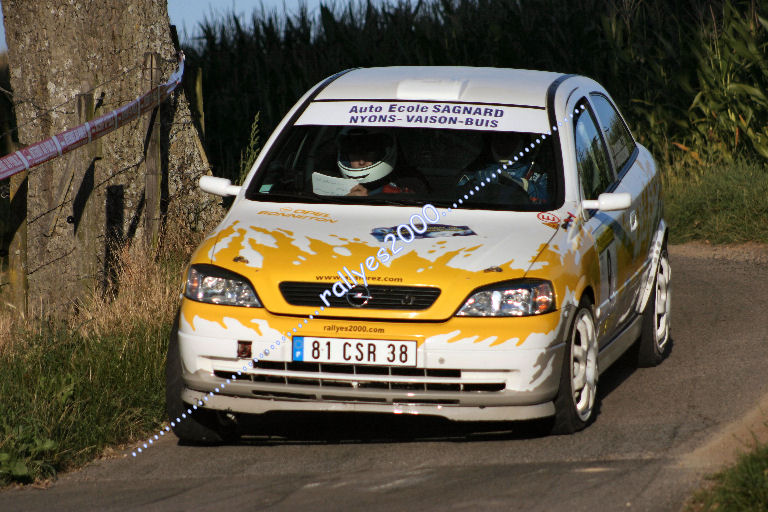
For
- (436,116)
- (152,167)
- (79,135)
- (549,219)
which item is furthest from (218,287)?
(152,167)

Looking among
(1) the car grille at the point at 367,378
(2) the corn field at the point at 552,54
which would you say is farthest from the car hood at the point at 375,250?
(2) the corn field at the point at 552,54

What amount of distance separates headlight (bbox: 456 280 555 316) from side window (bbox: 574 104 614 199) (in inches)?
49.7

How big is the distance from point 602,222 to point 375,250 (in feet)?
4.85

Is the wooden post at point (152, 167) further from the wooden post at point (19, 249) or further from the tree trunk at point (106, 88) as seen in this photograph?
the wooden post at point (19, 249)

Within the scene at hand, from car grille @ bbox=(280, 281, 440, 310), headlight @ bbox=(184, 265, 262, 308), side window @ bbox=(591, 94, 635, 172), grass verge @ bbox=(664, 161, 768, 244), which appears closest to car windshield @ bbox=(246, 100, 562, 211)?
side window @ bbox=(591, 94, 635, 172)

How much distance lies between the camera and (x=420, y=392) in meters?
6.14

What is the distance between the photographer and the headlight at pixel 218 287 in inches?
249

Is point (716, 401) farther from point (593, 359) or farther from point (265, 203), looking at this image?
point (265, 203)

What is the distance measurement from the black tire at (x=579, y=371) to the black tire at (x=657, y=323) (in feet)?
4.82

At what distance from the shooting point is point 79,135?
8.55 m

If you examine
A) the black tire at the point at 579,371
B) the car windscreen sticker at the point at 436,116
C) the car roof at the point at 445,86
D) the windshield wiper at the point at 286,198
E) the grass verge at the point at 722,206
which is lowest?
the grass verge at the point at 722,206

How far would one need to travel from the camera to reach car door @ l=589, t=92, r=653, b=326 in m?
7.73

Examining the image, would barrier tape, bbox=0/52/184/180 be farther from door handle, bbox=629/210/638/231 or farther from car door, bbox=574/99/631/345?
door handle, bbox=629/210/638/231

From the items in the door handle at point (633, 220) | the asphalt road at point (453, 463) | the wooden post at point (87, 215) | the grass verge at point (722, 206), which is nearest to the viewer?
the asphalt road at point (453, 463)
